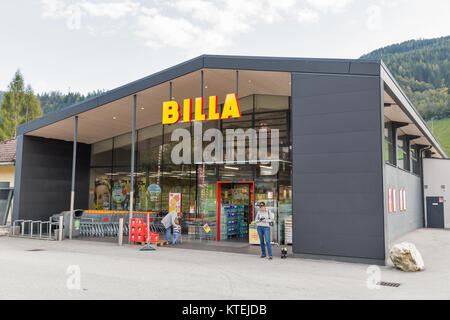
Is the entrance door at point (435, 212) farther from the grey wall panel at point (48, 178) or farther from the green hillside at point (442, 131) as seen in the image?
the green hillside at point (442, 131)

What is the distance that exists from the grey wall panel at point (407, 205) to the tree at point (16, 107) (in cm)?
4333

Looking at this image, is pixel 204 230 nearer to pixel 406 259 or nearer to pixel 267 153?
pixel 267 153

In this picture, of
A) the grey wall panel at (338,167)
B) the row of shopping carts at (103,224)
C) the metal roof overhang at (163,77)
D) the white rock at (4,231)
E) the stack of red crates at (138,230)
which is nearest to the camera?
the grey wall panel at (338,167)

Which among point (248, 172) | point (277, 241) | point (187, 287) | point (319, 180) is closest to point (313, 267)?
point (319, 180)

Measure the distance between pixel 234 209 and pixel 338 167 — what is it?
19.1 ft

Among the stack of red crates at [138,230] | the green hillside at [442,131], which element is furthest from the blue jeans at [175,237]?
the green hillside at [442,131]

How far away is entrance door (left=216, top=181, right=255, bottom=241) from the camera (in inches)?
561

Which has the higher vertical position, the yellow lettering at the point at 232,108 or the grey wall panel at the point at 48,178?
the yellow lettering at the point at 232,108

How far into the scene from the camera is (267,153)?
14.0 m

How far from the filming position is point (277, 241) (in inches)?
516

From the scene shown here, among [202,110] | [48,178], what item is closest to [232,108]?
[202,110]

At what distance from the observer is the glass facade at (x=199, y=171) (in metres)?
13.5

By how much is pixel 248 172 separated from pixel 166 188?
482 centimetres

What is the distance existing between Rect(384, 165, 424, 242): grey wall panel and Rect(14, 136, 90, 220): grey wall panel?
563 inches
